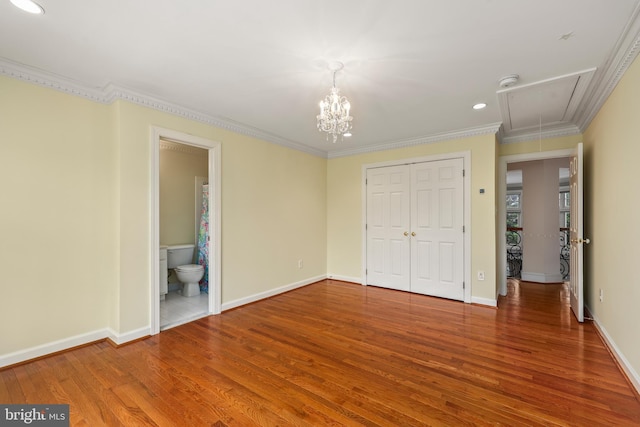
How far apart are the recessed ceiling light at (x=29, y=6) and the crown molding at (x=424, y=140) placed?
4.09 metres

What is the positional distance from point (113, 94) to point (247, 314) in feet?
9.07

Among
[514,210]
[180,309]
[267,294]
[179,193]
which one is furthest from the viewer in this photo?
[514,210]

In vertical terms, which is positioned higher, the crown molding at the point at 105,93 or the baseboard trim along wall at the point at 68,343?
the crown molding at the point at 105,93

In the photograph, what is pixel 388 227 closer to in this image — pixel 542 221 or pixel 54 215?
pixel 542 221

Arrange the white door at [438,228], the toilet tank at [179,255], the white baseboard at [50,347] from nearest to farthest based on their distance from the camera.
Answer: the white baseboard at [50,347]
the white door at [438,228]
the toilet tank at [179,255]

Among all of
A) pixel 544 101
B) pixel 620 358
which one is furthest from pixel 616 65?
pixel 620 358

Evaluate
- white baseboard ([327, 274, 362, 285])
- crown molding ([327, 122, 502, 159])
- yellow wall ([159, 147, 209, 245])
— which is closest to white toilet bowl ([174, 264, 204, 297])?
yellow wall ([159, 147, 209, 245])

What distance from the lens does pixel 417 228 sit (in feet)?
14.7

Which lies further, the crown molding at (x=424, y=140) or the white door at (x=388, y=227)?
Answer: the white door at (x=388, y=227)

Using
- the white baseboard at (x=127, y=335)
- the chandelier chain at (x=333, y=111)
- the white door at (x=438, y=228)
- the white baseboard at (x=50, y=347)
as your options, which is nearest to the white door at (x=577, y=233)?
the white door at (x=438, y=228)

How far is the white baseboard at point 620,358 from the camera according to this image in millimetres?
2024

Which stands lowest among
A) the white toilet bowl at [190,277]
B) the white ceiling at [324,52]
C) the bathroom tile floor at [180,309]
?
the bathroom tile floor at [180,309]

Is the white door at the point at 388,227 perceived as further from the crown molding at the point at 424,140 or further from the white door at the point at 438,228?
the crown molding at the point at 424,140

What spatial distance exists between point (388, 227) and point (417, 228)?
19.1 inches
